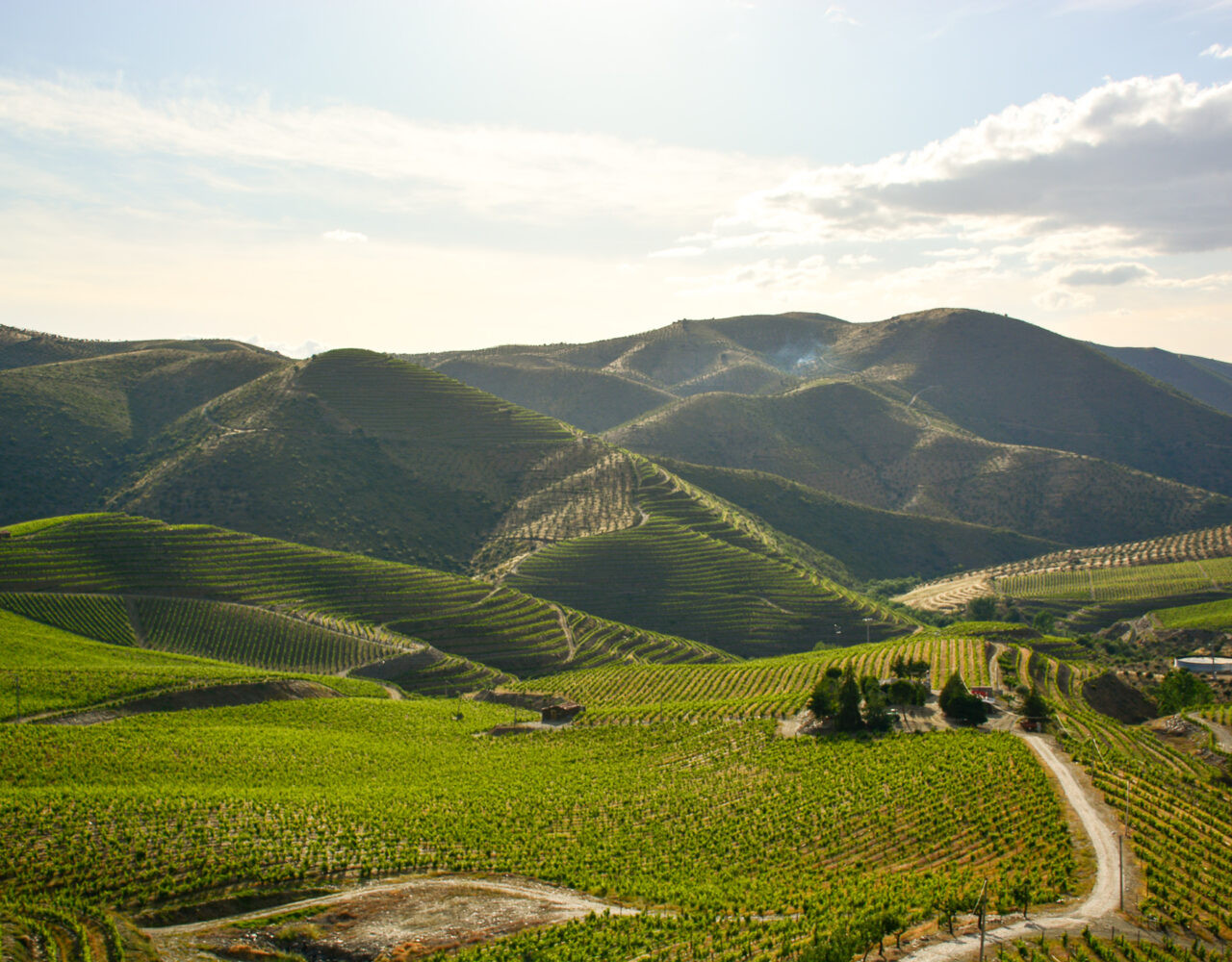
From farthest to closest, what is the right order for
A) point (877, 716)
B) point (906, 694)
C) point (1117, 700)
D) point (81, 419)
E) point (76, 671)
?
point (81, 419) → point (1117, 700) → point (76, 671) → point (906, 694) → point (877, 716)

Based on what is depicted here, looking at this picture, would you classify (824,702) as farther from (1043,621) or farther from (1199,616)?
(1199,616)

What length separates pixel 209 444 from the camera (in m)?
152

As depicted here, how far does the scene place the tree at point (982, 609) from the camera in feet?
428

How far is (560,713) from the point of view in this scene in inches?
2815

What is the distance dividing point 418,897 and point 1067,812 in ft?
82.8

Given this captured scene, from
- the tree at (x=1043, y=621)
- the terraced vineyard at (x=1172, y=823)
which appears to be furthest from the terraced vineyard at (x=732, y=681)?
the tree at (x=1043, y=621)

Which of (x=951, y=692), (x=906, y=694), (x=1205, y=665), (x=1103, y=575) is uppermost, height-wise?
(x=951, y=692)

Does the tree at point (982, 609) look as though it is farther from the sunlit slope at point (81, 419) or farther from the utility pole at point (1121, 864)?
the sunlit slope at point (81, 419)

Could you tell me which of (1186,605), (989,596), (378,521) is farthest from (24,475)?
(1186,605)

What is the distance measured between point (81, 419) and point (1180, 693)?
16955cm

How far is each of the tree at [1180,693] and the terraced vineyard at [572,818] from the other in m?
34.0

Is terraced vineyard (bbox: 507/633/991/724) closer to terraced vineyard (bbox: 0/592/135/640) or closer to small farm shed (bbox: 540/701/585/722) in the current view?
small farm shed (bbox: 540/701/585/722)

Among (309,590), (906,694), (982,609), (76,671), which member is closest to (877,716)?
(906,694)

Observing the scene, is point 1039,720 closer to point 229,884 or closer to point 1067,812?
point 1067,812
